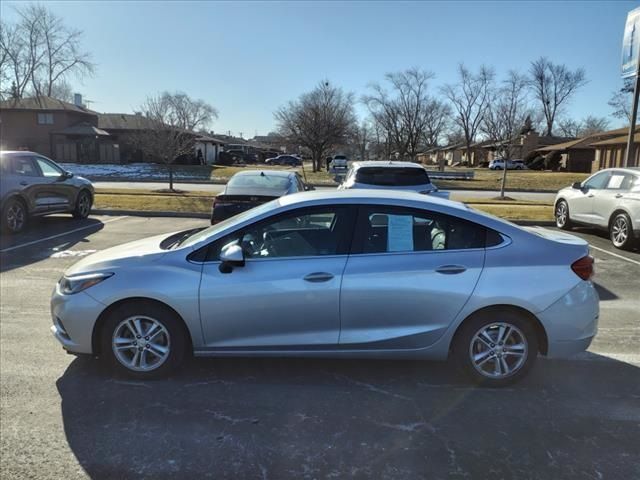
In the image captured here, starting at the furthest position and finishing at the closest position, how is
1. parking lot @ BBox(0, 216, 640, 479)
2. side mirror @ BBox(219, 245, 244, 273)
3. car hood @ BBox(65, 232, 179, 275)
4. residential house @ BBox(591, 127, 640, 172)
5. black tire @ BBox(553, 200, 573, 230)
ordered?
residential house @ BBox(591, 127, 640, 172) → black tire @ BBox(553, 200, 573, 230) → car hood @ BBox(65, 232, 179, 275) → side mirror @ BBox(219, 245, 244, 273) → parking lot @ BBox(0, 216, 640, 479)

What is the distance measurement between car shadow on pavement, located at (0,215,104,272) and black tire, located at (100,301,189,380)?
191 inches

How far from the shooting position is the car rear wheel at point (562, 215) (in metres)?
12.1

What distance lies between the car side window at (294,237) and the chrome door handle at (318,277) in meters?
0.18

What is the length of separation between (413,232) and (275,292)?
46.0 inches

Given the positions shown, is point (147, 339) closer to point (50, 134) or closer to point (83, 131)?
point (83, 131)

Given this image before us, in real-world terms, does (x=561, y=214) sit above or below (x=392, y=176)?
below

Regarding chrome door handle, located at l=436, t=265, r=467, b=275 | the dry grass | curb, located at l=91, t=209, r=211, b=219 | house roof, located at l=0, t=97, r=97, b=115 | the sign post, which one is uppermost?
house roof, located at l=0, t=97, r=97, b=115

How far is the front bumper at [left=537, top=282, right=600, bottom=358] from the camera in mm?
3795

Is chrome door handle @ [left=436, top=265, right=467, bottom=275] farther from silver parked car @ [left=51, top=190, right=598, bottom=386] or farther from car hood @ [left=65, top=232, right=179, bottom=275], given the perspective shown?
car hood @ [left=65, top=232, right=179, bottom=275]

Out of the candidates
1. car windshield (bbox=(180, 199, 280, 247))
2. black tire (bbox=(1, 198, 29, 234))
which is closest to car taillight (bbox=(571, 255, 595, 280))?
car windshield (bbox=(180, 199, 280, 247))

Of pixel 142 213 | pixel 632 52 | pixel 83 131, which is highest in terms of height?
pixel 632 52

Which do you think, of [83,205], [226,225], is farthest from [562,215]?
[83,205]

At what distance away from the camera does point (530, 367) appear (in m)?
3.92

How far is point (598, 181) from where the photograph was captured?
36.6 feet
